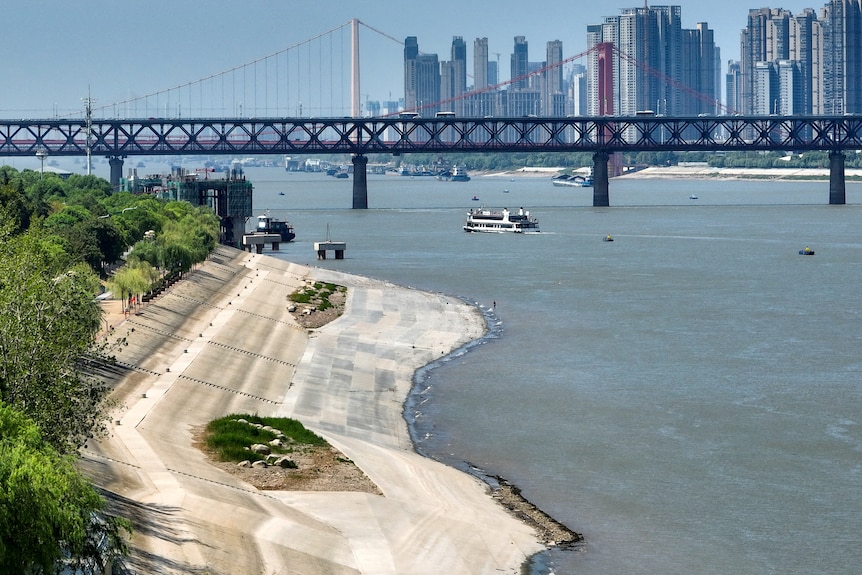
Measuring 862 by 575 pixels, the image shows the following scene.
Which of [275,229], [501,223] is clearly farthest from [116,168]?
[275,229]

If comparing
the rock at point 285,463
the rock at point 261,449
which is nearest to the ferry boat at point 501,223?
the rock at point 261,449

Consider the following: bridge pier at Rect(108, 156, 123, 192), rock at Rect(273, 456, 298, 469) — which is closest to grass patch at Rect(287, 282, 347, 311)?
rock at Rect(273, 456, 298, 469)

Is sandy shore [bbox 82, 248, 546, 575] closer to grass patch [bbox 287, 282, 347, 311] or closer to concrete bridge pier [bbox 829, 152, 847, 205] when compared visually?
grass patch [bbox 287, 282, 347, 311]

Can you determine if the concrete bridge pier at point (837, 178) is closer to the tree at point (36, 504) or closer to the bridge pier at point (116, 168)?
the bridge pier at point (116, 168)

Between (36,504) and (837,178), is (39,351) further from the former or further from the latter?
(837,178)

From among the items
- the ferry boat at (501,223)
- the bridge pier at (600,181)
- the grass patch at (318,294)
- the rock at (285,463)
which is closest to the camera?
the rock at (285,463)

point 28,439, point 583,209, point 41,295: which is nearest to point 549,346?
point 41,295
